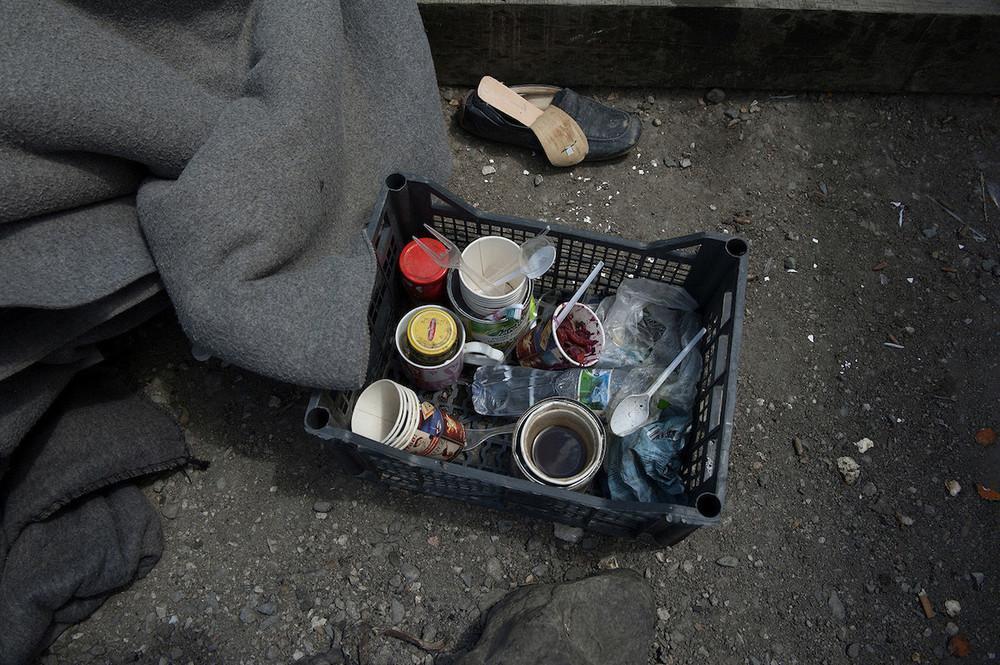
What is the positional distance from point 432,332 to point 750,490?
90 cm

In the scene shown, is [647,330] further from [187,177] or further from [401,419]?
[187,177]

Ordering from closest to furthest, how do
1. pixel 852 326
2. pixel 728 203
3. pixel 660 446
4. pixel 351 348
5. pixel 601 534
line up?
pixel 351 348 → pixel 660 446 → pixel 601 534 → pixel 852 326 → pixel 728 203

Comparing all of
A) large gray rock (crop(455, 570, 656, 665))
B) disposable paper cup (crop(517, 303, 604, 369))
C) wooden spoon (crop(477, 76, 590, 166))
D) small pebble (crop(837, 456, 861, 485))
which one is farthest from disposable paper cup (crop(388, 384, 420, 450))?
small pebble (crop(837, 456, 861, 485))

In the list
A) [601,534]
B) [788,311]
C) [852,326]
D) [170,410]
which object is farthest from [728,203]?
[170,410]

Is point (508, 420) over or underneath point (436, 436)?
underneath

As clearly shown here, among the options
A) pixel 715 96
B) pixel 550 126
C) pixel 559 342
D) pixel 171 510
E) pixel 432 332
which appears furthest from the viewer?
pixel 715 96

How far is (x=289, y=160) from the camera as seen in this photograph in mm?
1293

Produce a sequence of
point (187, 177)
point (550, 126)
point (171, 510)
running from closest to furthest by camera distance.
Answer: point (187, 177) < point (171, 510) < point (550, 126)

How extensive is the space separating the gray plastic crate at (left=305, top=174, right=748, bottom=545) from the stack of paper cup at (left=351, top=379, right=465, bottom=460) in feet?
0.14

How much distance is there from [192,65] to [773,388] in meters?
1.62

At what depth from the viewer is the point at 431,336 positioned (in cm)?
133

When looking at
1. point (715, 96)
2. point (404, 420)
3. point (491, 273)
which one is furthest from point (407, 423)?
point (715, 96)

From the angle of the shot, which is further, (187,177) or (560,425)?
(560,425)

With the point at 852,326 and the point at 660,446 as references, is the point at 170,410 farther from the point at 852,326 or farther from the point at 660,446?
the point at 852,326
